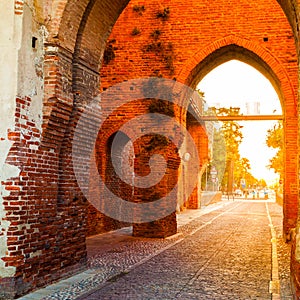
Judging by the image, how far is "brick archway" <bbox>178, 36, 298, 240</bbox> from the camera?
15.1 meters

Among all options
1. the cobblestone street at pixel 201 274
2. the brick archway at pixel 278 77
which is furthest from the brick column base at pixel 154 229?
the brick archway at pixel 278 77

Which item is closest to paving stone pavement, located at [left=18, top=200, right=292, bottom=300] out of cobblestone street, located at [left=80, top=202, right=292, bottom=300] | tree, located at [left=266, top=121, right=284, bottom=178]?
cobblestone street, located at [left=80, top=202, right=292, bottom=300]

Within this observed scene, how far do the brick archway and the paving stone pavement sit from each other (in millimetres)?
1205

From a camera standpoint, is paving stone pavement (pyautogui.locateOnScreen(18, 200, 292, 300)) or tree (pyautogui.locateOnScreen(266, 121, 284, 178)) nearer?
paving stone pavement (pyautogui.locateOnScreen(18, 200, 292, 300))

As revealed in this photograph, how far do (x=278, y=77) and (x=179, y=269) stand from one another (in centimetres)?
806

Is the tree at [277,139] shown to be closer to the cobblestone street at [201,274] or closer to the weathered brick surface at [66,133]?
the weathered brick surface at [66,133]

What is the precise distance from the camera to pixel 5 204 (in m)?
6.84

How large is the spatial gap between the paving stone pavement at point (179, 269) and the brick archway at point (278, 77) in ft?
3.95

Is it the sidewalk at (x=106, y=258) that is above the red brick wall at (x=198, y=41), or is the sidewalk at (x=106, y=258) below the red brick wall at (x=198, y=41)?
below

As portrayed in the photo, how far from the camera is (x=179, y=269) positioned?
9523 mm

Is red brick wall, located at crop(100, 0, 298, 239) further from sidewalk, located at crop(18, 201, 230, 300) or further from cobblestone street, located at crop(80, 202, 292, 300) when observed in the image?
sidewalk, located at crop(18, 201, 230, 300)

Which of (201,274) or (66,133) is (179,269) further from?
(66,133)

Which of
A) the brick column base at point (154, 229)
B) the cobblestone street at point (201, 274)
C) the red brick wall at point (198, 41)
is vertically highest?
the red brick wall at point (198, 41)

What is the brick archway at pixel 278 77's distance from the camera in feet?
49.6
